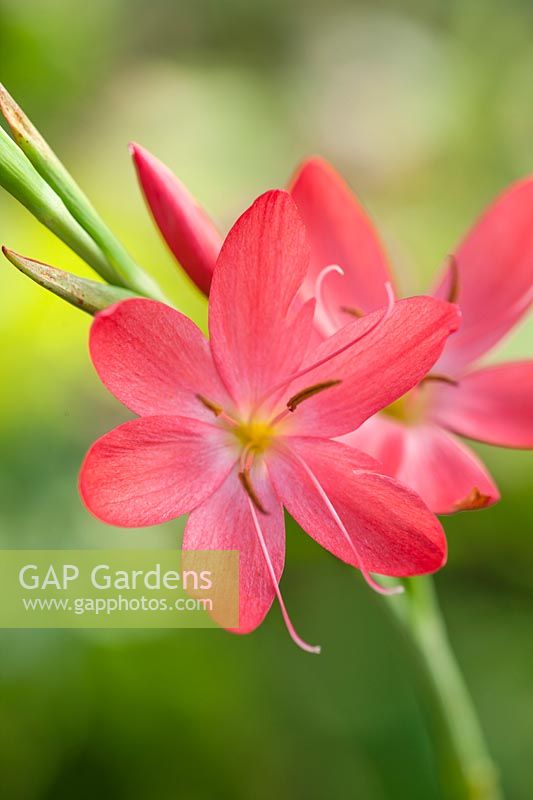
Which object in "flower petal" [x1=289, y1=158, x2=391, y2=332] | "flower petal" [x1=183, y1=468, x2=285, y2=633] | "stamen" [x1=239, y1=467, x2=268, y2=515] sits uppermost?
"flower petal" [x1=289, y1=158, x2=391, y2=332]

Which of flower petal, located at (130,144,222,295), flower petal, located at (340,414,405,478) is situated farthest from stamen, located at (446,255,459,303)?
flower petal, located at (130,144,222,295)

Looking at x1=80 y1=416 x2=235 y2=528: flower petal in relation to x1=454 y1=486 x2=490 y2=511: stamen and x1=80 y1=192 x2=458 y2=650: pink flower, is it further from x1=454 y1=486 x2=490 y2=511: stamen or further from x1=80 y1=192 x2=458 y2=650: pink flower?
x1=454 y1=486 x2=490 y2=511: stamen

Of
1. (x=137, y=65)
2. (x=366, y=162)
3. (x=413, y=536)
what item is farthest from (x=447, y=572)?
(x=137, y=65)

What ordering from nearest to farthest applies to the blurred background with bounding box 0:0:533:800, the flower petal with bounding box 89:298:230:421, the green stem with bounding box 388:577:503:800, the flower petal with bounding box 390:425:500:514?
the flower petal with bounding box 89:298:230:421 → the flower petal with bounding box 390:425:500:514 → the green stem with bounding box 388:577:503:800 → the blurred background with bounding box 0:0:533:800

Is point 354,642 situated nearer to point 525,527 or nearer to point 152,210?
point 525,527

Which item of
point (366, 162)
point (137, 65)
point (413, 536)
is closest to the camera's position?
point (413, 536)

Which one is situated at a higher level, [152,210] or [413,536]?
[152,210]

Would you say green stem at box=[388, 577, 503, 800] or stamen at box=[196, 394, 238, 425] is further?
green stem at box=[388, 577, 503, 800]

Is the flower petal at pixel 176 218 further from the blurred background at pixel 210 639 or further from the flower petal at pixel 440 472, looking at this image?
the blurred background at pixel 210 639
